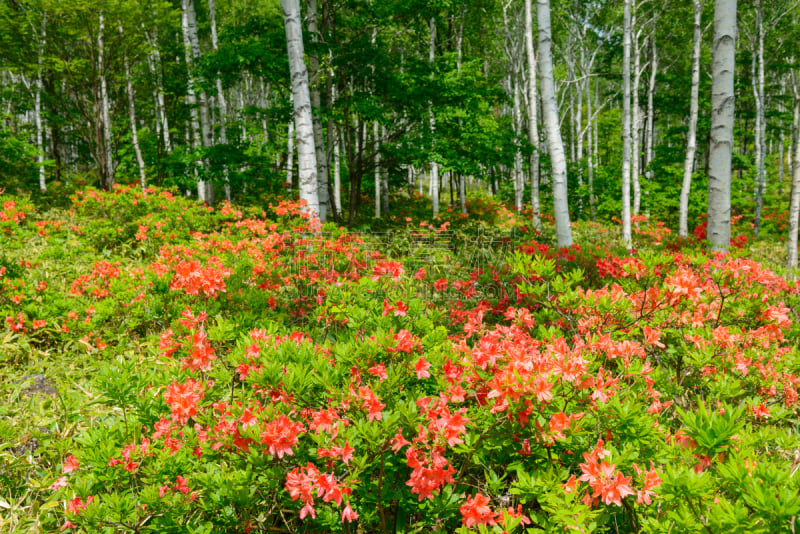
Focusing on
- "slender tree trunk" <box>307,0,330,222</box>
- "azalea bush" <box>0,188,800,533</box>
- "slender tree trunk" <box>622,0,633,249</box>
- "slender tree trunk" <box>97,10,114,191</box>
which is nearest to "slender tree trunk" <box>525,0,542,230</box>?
"slender tree trunk" <box>622,0,633,249</box>

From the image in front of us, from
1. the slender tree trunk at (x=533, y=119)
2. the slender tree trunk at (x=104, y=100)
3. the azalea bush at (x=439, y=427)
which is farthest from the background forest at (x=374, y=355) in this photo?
the slender tree trunk at (x=533, y=119)

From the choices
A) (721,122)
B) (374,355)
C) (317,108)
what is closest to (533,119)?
(317,108)

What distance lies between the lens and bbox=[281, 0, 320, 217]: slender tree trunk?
6516 mm

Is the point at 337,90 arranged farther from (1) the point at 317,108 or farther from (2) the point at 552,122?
(2) the point at 552,122

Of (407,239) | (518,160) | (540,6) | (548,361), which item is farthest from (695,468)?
(518,160)

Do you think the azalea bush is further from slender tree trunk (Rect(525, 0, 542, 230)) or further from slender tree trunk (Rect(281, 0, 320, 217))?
slender tree trunk (Rect(525, 0, 542, 230))

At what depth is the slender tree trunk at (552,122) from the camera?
628 centimetres

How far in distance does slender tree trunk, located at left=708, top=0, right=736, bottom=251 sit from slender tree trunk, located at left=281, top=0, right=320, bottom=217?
5.13m

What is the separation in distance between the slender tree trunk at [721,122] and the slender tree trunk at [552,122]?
216 centimetres

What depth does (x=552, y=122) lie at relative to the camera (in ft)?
21.6

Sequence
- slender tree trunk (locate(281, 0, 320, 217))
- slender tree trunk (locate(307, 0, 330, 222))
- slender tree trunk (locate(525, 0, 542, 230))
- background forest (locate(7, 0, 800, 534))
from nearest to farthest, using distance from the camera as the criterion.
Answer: background forest (locate(7, 0, 800, 534)), slender tree trunk (locate(281, 0, 320, 217)), slender tree trunk (locate(307, 0, 330, 222)), slender tree trunk (locate(525, 0, 542, 230))

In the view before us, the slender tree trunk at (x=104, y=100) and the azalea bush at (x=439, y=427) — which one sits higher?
the slender tree trunk at (x=104, y=100)

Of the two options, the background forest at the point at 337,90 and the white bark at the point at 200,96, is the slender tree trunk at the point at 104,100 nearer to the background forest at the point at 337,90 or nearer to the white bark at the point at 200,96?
the background forest at the point at 337,90

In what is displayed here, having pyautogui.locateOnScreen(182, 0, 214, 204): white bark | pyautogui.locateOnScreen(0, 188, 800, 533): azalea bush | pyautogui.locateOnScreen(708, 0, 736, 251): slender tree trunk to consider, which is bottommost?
pyautogui.locateOnScreen(0, 188, 800, 533): azalea bush
